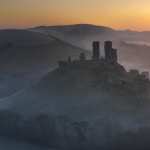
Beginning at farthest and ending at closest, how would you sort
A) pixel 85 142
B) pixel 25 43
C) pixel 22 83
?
pixel 25 43 < pixel 22 83 < pixel 85 142

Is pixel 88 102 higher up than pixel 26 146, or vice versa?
pixel 88 102

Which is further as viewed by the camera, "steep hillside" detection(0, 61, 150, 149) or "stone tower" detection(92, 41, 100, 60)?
"stone tower" detection(92, 41, 100, 60)

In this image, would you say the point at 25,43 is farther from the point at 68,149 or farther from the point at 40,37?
the point at 68,149

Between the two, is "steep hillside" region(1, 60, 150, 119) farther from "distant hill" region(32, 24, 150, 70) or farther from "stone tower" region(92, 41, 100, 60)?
"distant hill" region(32, 24, 150, 70)

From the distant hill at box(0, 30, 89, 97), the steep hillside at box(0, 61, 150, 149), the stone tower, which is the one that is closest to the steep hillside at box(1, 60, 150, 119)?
the steep hillside at box(0, 61, 150, 149)

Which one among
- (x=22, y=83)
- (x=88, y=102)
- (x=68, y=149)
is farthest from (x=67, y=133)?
(x=22, y=83)

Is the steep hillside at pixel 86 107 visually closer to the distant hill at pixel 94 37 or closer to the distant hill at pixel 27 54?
the distant hill at pixel 27 54

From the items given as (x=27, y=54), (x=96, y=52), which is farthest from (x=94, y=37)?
(x=96, y=52)

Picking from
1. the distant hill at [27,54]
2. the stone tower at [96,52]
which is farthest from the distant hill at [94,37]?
the stone tower at [96,52]

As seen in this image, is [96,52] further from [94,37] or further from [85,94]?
[94,37]

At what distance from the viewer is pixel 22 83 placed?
63.2 metres

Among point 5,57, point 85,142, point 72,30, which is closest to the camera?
point 85,142

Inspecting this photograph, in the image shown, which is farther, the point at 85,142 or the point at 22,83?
the point at 22,83

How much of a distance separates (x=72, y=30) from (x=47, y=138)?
364 ft
